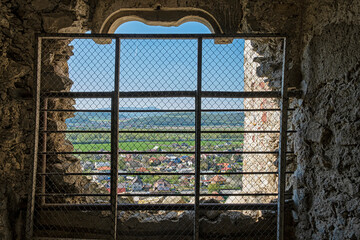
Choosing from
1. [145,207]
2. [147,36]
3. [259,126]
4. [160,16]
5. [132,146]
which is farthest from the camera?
[259,126]

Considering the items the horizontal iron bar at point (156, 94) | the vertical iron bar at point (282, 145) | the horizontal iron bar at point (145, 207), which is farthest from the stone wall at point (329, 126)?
the horizontal iron bar at point (156, 94)

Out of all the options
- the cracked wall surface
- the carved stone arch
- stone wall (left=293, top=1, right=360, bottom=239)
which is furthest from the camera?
the carved stone arch

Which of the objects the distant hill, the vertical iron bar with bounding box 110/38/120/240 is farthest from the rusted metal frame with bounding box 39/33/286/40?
the distant hill

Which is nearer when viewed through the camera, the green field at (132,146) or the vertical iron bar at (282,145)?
the vertical iron bar at (282,145)

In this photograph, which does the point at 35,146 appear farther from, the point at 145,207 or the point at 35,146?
the point at 145,207

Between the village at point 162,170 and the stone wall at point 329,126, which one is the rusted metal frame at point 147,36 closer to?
the stone wall at point 329,126

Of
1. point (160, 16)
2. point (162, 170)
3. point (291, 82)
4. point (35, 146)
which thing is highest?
point (160, 16)

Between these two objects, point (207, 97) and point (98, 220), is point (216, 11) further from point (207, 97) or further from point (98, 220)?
point (98, 220)

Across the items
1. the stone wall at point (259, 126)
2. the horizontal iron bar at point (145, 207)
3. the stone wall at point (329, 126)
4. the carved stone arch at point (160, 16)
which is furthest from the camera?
the stone wall at point (259, 126)

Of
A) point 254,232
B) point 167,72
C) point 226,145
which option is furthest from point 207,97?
point 254,232

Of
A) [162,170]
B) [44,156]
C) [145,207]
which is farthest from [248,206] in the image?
[44,156]

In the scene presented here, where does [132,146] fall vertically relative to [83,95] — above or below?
below

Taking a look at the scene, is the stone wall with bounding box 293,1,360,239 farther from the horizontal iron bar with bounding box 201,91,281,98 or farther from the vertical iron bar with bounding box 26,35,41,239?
the vertical iron bar with bounding box 26,35,41,239

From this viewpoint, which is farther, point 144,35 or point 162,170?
point 162,170
